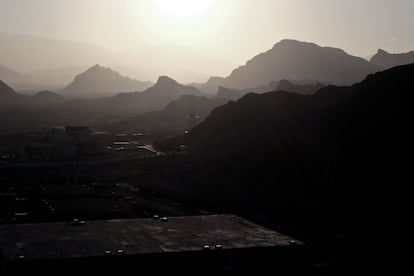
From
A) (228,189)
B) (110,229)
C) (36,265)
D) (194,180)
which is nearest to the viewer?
(36,265)

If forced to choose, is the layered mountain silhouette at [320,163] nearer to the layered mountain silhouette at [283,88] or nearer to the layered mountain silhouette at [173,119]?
the layered mountain silhouette at [283,88]

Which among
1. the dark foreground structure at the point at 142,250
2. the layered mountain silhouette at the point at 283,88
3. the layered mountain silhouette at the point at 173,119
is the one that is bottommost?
the dark foreground structure at the point at 142,250

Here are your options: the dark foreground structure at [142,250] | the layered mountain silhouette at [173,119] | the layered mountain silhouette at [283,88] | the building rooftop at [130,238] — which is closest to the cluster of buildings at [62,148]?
the layered mountain silhouette at [173,119]

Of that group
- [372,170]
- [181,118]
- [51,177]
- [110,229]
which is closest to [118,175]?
[51,177]

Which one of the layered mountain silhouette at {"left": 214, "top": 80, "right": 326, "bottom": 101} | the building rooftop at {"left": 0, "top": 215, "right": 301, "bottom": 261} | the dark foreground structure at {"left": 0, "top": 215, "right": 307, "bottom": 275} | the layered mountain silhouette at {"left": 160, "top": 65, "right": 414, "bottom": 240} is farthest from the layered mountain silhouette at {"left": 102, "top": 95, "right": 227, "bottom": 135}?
the dark foreground structure at {"left": 0, "top": 215, "right": 307, "bottom": 275}

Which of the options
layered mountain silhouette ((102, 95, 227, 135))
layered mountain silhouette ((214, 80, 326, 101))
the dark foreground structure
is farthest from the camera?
layered mountain silhouette ((102, 95, 227, 135))

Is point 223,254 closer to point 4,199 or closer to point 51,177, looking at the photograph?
point 4,199

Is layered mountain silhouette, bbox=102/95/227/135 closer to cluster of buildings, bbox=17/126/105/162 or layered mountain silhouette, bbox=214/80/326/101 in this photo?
layered mountain silhouette, bbox=214/80/326/101

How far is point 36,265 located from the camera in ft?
88.5

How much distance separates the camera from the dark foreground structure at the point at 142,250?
27484 millimetres

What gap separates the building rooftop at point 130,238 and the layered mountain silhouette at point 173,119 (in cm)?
8230

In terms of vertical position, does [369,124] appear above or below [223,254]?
above

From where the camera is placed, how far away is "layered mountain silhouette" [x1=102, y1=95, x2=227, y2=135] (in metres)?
127

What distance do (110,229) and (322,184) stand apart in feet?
82.9
